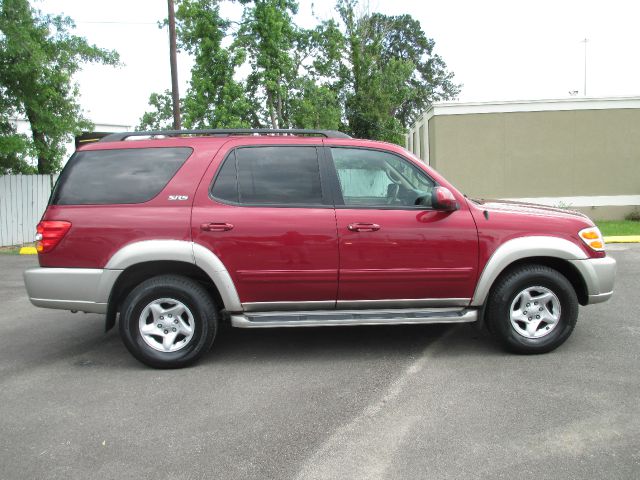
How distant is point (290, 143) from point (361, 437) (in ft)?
8.49

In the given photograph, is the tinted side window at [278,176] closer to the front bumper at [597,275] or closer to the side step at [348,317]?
the side step at [348,317]

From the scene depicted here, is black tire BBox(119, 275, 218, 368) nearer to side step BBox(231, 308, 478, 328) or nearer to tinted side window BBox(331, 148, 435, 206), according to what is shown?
side step BBox(231, 308, 478, 328)

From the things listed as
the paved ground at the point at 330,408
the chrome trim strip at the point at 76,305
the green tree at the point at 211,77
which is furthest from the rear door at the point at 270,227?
the green tree at the point at 211,77

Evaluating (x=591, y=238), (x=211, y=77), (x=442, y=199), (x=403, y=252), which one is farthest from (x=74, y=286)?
(x=211, y=77)

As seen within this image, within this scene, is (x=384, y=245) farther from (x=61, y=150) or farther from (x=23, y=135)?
(x=61, y=150)

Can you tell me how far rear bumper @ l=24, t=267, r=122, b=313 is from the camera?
455 cm

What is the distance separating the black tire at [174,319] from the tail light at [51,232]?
0.72 metres

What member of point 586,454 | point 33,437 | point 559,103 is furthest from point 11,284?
point 559,103

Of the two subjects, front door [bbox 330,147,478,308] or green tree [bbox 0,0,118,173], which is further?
green tree [bbox 0,0,118,173]

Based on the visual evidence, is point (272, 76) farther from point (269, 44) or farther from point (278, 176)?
point (278, 176)

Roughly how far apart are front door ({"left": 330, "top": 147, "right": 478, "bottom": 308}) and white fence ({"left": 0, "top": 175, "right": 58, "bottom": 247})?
13589mm

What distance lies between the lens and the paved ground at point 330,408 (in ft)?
10.2

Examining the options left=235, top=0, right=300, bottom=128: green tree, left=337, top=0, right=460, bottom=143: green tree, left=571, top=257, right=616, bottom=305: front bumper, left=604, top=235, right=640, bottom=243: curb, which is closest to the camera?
left=571, top=257, right=616, bottom=305: front bumper

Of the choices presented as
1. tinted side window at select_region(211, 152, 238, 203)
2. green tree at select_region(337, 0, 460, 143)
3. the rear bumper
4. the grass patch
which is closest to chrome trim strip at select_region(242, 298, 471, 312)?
tinted side window at select_region(211, 152, 238, 203)
